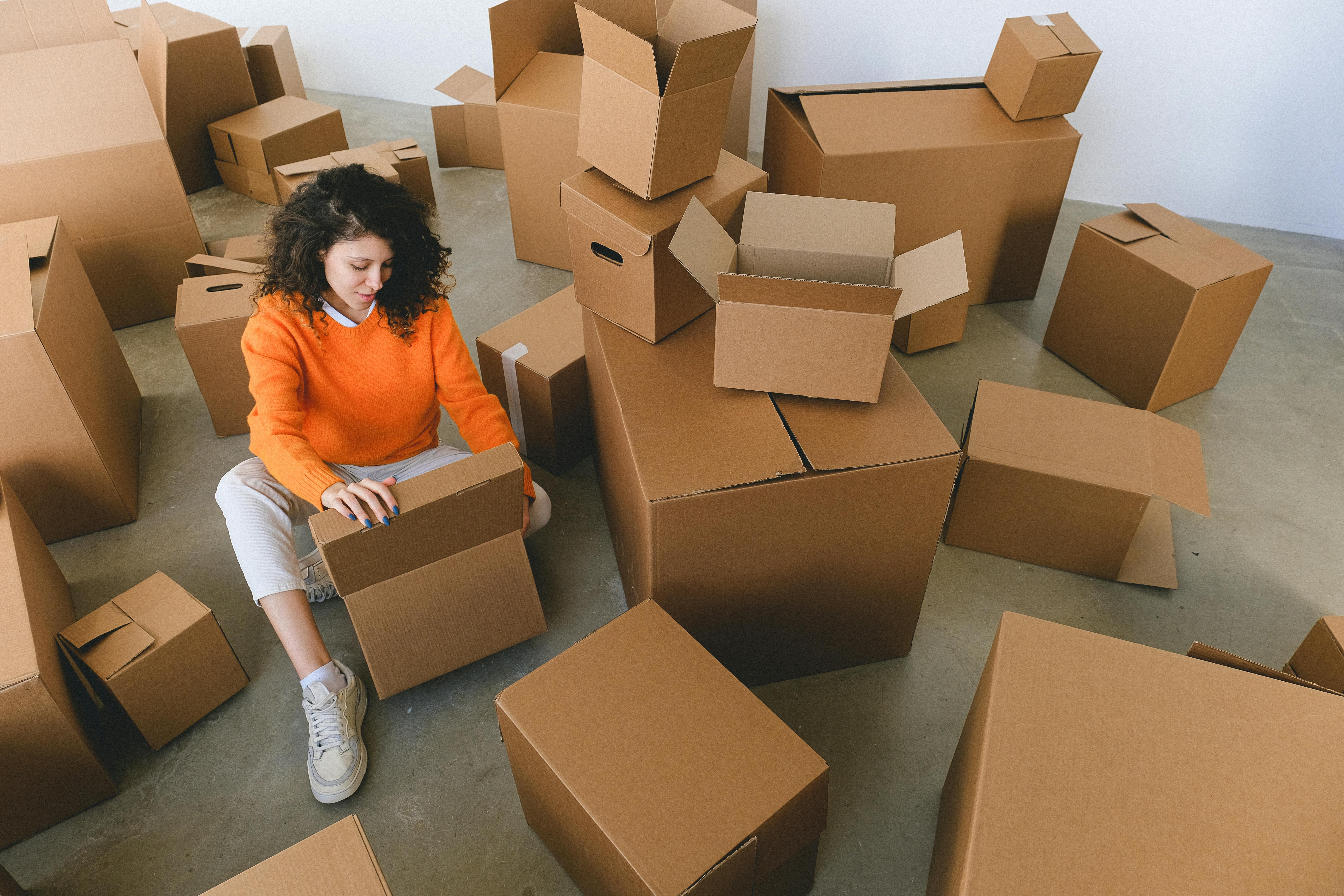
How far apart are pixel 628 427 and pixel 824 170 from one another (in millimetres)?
1134

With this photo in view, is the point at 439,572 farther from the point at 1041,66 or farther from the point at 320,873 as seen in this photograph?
the point at 1041,66

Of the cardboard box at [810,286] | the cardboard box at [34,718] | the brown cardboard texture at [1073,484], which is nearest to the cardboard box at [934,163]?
the brown cardboard texture at [1073,484]

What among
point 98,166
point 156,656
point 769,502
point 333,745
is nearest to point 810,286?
point 769,502

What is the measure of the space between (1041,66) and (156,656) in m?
2.28

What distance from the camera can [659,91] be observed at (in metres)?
1.21

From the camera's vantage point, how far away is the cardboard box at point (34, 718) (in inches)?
45.0

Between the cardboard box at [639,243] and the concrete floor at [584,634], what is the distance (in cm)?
55

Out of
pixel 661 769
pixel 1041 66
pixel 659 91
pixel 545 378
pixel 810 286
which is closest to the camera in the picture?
pixel 661 769

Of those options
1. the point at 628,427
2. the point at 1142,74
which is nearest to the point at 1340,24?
the point at 1142,74

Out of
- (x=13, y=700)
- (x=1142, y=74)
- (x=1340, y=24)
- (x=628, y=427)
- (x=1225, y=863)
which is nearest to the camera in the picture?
(x=1225, y=863)

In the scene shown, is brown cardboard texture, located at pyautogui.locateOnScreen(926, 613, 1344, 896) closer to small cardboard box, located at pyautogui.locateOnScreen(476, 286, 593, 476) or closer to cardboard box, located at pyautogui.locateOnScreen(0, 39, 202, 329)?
small cardboard box, located at pyautogui.locateOnScreen(476, 286, 593, 476)

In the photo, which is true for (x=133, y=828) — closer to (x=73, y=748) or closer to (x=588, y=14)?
(x=73, y=748)

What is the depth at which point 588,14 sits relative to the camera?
49.3 inches

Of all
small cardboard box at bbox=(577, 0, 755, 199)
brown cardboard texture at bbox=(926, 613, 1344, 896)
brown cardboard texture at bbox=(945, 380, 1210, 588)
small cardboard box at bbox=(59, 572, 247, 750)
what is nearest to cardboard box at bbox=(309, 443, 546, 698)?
small cardboard box at bbox=(59, 572, 247, 750)
